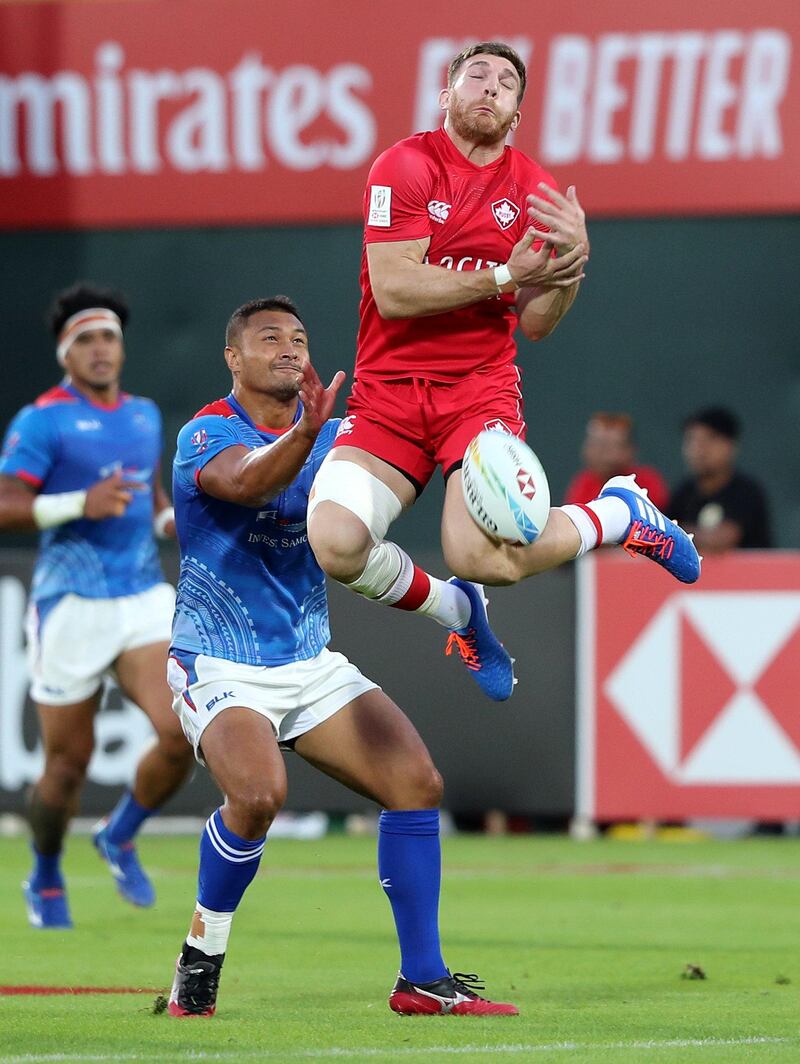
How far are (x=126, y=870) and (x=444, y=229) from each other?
3.89 metres

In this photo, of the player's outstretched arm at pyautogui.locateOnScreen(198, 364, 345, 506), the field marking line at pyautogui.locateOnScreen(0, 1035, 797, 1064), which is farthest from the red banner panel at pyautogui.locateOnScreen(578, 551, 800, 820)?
the field marking line at pyautogui.locateOnScreen(0, 1035, 797, 1064)

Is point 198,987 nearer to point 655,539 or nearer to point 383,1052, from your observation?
point 383,1052

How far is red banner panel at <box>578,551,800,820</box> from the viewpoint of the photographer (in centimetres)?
1275

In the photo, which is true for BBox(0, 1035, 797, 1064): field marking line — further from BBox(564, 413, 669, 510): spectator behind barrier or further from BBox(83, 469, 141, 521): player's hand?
BBox(564, 413, 669, 510): spectator behind barrier

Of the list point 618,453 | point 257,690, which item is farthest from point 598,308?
point 257,690

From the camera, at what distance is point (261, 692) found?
671cm

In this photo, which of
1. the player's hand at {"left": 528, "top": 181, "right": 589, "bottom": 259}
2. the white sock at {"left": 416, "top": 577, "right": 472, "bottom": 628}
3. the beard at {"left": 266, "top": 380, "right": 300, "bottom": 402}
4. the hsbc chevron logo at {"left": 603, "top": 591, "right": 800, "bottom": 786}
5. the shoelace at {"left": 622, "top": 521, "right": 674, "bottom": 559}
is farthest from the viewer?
the hsbc chevron logo at {"left": 603, "top": 591, "right": 800, "bottom": 786}

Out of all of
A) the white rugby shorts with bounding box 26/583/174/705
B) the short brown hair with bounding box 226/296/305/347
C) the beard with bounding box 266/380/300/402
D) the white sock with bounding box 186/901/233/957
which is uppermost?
the short brown hair with bounding box 226/296/305/347

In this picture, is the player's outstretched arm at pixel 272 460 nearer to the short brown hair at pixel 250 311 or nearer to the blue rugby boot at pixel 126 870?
the short brown hair at pixel 250 311

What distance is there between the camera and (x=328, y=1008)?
22.1 feet

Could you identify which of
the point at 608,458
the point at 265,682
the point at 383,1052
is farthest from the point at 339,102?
the point at 383,1052

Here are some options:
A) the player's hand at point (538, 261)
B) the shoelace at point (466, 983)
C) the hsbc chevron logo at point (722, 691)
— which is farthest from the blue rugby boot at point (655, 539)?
the hsbc chevron logo at point (722, 691)

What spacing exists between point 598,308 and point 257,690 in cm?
859

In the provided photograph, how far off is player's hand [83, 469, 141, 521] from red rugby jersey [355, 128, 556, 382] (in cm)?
222
